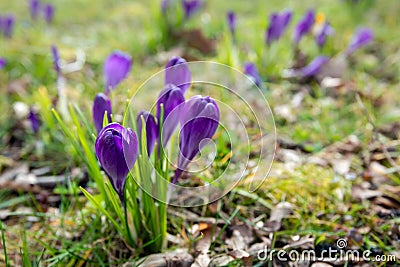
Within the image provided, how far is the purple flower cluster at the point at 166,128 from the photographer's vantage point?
0.98 metres

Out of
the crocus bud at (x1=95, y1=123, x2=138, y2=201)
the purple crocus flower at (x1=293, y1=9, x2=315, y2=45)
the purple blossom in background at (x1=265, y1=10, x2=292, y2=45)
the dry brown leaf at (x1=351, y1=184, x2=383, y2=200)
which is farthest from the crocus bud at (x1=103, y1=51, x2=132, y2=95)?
the purple crocus flower at (x1=293, y1=9, x2=315, y2=45)

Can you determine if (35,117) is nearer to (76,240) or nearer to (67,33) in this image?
(76,240)

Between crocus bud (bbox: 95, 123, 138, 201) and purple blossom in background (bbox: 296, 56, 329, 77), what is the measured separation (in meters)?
1.95

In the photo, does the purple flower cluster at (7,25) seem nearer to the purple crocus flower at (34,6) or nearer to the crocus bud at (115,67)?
the purple crocus flower at (34,6)

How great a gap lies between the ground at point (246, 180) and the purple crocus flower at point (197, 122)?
0.30 m

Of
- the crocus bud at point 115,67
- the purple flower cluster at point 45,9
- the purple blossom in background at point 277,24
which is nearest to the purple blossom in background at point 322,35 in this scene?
the purple blossom in background at point 277,24

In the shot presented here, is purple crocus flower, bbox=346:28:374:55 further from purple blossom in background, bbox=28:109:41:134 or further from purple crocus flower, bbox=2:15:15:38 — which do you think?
purple crocus flower, bbox=2:15:15:38

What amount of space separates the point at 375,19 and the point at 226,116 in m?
2.46

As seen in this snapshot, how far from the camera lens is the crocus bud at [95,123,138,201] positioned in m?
0.96

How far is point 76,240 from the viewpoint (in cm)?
145

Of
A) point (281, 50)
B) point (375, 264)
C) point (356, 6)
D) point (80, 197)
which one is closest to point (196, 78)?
point (281, 50)

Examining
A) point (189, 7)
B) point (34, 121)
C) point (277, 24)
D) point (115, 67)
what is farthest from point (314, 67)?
point (34, 121)

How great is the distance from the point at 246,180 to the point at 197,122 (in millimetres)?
666

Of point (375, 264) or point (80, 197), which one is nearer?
point (375, 264)
